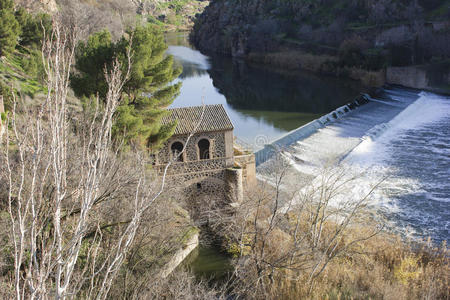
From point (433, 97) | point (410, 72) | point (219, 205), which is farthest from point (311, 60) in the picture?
point (219, 205)

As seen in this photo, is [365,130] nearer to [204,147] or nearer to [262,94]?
[262,94]

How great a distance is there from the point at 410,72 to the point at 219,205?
31.2 metres

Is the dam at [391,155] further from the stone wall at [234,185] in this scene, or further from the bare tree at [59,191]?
the bare tree at [59,191]

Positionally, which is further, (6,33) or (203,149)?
(6,33)

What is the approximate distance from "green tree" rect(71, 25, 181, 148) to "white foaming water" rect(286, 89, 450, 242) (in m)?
8.44

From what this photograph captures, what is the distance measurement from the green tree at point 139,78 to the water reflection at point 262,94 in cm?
1003

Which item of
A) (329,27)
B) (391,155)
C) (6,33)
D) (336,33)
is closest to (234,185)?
(391,155)

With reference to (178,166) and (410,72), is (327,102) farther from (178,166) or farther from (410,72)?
(178,166)

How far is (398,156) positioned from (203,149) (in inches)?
473

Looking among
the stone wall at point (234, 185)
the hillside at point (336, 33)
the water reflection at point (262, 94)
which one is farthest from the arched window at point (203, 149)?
the hillside at point (336, 33)

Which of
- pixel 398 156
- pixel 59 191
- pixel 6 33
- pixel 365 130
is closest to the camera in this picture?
pixel 59 191

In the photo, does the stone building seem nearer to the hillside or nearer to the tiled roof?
the tiled roof

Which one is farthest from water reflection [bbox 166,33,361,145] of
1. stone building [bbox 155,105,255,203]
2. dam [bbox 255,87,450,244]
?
stone building [bbox 155,105,255,203]

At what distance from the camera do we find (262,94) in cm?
3919
